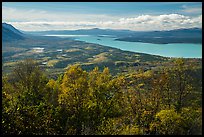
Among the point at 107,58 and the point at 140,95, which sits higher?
the point at 140,95

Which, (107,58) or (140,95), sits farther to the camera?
(107,58)

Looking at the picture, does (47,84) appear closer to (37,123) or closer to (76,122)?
(76,122)

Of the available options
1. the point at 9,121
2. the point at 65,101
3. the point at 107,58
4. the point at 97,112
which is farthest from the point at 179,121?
the point at 107,58

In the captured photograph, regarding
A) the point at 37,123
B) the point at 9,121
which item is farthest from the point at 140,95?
the point at 9,121

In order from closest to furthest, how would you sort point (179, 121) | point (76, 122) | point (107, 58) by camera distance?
point (179, 121), point (76, 122), point (107, 58)

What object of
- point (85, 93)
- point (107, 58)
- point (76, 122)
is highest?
point (85, 93)

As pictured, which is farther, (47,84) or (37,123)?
(47,84)

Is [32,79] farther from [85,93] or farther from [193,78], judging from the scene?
[193,78]

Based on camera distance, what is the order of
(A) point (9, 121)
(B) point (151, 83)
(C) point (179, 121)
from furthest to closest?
(B) point (151, 83), (C) point (179, 121), (A) point (9, 121)

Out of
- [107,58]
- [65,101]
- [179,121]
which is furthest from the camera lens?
[107,58]
